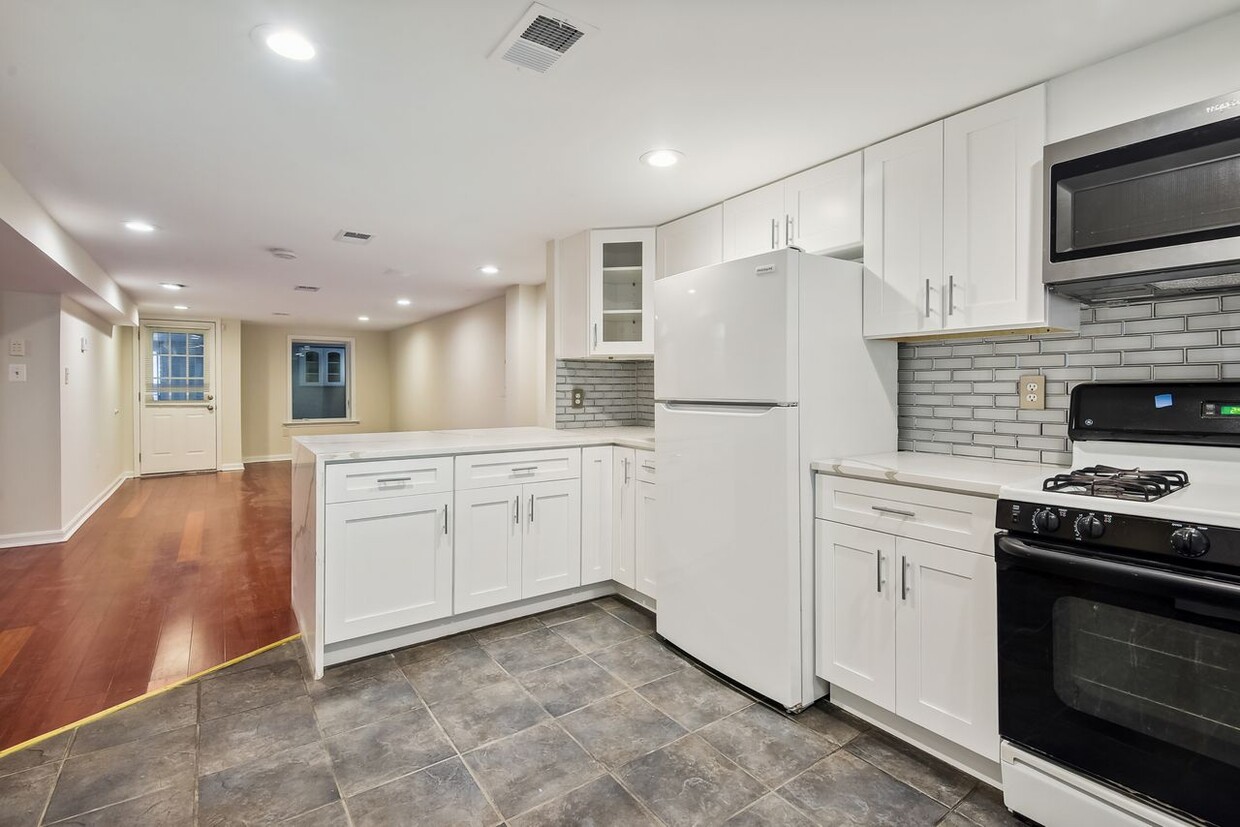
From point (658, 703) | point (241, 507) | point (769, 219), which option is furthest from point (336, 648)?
point (241, 507)

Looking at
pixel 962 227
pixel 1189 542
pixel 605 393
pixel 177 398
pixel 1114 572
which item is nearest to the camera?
pixel 1189 542

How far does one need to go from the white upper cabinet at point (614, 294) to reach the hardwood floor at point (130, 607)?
221 centimetres

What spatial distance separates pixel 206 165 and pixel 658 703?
2962mm

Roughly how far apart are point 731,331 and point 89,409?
6290mm

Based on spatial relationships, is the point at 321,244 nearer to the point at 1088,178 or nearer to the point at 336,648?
the point at 336,648

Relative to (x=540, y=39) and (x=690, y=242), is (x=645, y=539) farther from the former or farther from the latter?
(x=540, y=39)

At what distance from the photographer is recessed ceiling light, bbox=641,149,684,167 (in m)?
2.49

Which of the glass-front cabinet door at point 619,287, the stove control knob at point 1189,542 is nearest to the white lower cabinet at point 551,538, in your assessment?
the glass-front cabinet door at point 619,287

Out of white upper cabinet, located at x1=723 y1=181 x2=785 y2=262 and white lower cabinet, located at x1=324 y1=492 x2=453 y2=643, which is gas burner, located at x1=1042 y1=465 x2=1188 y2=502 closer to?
white upper cabinet, located at x1=723 y1=181 x2=785 y2=262

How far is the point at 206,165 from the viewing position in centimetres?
263

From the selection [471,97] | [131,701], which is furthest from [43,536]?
[471,97]

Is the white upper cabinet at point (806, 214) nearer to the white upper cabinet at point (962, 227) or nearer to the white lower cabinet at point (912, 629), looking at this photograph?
the white upper cabinet at point (962, 227)

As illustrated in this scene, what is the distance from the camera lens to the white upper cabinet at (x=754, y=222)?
8.91ft

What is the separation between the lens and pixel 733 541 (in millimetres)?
2326
